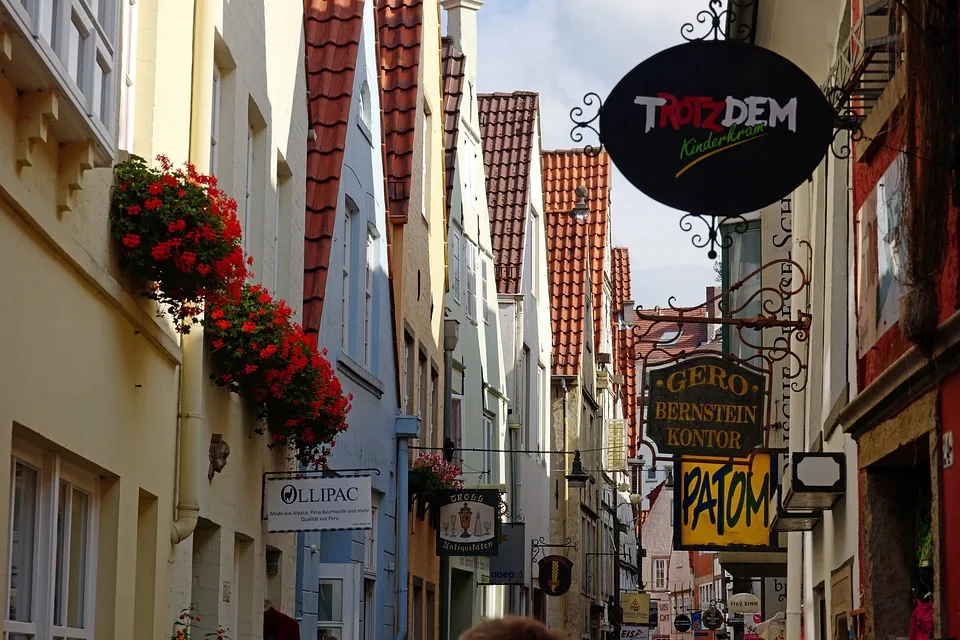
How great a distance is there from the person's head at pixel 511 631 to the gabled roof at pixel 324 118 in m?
10.9

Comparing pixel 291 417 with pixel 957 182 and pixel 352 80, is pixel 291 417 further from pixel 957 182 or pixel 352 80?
pixel 957 182

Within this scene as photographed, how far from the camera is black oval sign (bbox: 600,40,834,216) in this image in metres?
6.74

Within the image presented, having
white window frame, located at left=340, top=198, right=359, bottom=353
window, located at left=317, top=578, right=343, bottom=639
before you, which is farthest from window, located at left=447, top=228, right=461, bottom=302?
window, located at left=317, top=578, right=343, bottom=639

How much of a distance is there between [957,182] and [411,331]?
1396cm

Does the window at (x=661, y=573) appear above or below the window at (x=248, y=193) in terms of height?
below

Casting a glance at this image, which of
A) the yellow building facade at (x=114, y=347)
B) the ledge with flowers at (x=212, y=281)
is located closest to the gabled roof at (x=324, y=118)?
the yellow building facade at (x=114, y=347)

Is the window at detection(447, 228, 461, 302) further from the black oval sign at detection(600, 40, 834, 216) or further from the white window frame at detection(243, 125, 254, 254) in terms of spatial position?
the black oval sign at detection(600, 40, 834, 216)

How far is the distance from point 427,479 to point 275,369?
337 inches

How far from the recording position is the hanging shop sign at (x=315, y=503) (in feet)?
38.0

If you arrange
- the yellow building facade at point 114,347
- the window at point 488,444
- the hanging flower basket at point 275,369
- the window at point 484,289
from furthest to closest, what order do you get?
the window at point 484,289
the window at point 488,444
the hanging flower basket at point 275,369
the yellow building facade at point 114,347

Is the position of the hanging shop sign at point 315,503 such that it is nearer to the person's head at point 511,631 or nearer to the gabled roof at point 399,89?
the gabled roof at point 399,89

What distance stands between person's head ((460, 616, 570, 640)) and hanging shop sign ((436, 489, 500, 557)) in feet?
53.2

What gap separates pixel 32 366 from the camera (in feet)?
21.5

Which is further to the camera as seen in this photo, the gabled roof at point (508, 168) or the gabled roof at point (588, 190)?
the gabled roof at point (588, 190)
